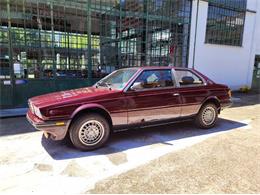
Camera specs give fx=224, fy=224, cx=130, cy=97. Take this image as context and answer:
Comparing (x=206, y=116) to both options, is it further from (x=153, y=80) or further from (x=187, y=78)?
(x=153, y=80)

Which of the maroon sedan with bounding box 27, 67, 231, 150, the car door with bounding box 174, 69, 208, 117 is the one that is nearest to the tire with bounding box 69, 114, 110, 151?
the maroon sedan with bounding box 27, 67, 231, 150

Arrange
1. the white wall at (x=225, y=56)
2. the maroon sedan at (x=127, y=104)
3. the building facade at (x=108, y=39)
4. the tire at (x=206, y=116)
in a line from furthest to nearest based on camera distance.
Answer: the white wall at (x=225, y=56), the building facade at (x=108, y=39), the tire at (x=206, y=116), the maroon sedan at (x=127, y=104)

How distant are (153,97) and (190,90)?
1.06 metres

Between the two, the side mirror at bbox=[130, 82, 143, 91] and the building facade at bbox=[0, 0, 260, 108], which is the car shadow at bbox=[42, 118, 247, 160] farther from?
the building facade at bbox=[0, 0, 260, 108]

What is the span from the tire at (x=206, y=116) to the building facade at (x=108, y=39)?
4799 mm

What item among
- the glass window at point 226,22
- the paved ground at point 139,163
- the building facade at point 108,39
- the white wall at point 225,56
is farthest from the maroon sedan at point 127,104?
the glass window at point 226,22

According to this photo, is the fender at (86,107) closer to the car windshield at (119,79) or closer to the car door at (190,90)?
the car windshield at (119,79)

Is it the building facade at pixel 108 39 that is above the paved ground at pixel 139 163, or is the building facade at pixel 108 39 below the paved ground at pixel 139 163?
above

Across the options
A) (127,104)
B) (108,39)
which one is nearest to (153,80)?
(127,104)

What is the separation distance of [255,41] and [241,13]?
2036 millimetres

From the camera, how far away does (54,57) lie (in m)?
8.05

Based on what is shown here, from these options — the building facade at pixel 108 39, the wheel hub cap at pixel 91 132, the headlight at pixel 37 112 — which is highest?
Answer: the building facade at pixel 108 39

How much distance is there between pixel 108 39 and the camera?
9.05m

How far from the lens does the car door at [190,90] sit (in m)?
5.11
